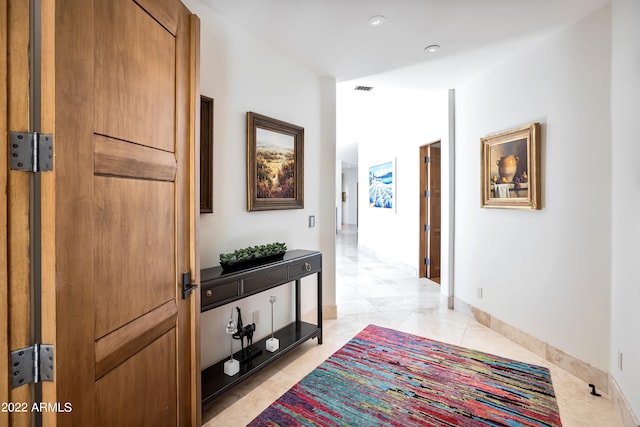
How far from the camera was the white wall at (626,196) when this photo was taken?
193cm

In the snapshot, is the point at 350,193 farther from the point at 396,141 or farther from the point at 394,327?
the point at 394,327

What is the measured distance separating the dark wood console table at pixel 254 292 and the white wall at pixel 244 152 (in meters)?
0.16

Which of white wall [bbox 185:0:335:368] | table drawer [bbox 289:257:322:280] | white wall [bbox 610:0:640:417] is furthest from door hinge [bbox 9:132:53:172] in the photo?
white wall [bbox 610:0:640:417]

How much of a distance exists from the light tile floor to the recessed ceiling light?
277 cm

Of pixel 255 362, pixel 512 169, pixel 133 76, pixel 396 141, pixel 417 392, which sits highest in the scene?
pixel 396 141

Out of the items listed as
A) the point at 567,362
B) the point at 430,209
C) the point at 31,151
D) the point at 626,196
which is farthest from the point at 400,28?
the point at 430,209

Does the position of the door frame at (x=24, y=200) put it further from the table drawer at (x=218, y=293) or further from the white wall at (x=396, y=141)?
the white wall at (x=396, y=141)

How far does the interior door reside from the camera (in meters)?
1.05

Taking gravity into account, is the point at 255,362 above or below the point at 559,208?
below

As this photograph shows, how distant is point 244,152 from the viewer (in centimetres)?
281

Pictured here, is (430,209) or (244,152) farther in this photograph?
(430,209)

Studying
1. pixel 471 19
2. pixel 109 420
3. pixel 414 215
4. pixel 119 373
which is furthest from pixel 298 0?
pixel 414 215

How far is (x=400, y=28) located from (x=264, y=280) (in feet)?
7.39

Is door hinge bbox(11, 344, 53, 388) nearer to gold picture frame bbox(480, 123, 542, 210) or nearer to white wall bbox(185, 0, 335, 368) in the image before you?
white wall bbox(185, 0, 335, 368)
